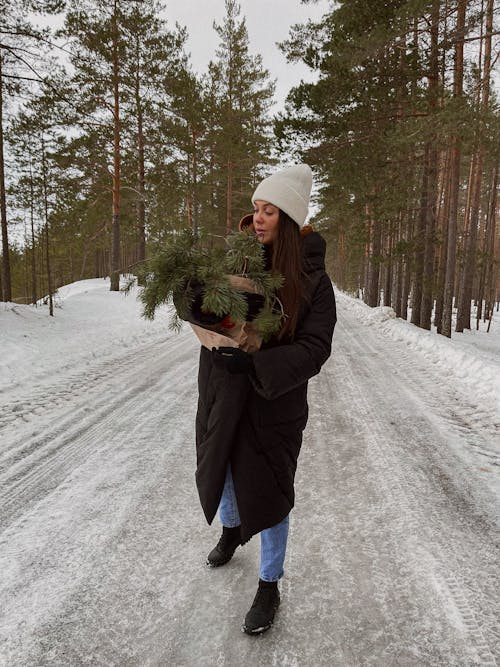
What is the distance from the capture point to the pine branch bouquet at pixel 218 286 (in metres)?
1.57

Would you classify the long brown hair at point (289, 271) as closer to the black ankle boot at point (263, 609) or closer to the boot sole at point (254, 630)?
the black ankle boot at point (263, 609)

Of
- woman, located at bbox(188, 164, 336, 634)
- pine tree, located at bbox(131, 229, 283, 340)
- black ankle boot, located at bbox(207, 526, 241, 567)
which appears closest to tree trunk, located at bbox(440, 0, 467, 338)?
woman, located at bbox(188, 164, 336, 634)

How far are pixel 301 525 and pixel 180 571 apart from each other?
88 centimetres

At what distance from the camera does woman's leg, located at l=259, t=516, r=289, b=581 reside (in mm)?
1925

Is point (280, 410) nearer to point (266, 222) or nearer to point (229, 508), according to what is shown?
point (229, 508)

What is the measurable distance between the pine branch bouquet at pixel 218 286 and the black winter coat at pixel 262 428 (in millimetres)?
130

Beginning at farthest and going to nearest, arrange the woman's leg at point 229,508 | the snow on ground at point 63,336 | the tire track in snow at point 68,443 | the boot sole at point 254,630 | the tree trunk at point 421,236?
the tree trunk at point 421,236 → the snow on ground at point 63,336 → the tire track in snow at point 68,443 → the woman's leg at point 229,508 → the boot sole at point 254,630

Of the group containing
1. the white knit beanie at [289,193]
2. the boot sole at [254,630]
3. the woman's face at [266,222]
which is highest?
the white knit beanie at [289,193]

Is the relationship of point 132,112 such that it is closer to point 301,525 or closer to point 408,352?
point 408,352

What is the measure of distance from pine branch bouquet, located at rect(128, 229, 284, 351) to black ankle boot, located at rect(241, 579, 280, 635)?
50.2 inches

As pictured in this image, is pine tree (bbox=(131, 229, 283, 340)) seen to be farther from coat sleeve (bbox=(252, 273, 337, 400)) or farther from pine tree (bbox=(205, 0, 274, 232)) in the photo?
pine tree (bbox=(205, 0, 274, 232))

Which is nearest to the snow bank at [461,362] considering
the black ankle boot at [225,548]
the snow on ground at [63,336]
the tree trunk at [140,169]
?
the black ankle boot at [225,548]

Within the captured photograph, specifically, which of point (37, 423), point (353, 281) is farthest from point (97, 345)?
point (353, 281)

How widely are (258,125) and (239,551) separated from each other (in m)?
24.8
